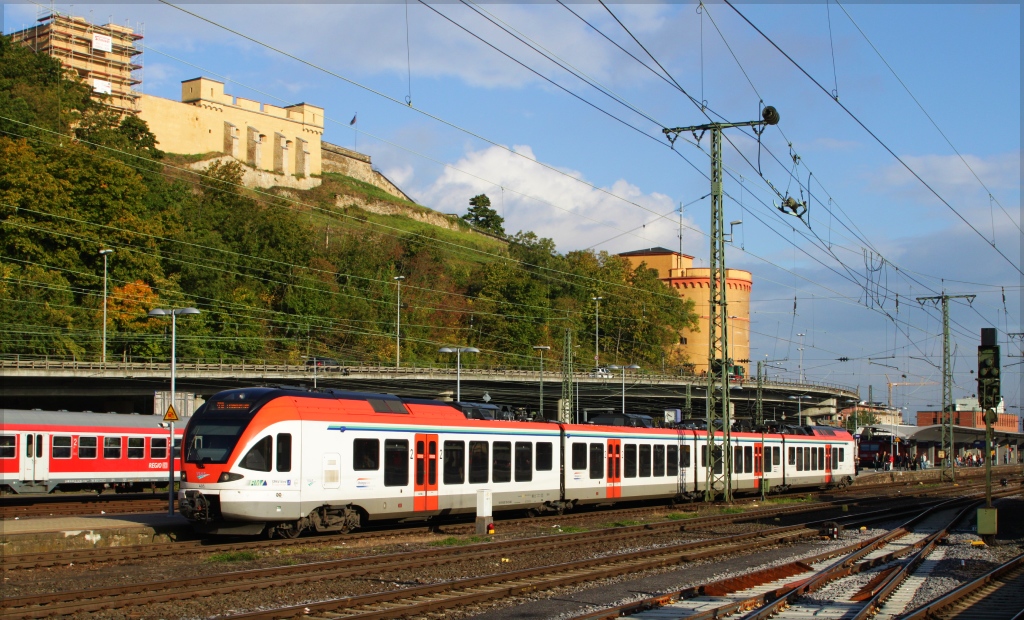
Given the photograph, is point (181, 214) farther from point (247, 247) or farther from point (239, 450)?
point (239, 450)

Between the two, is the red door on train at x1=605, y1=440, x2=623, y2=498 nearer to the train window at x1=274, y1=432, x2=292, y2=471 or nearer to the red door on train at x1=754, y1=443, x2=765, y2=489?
the red door on train at x1=754, y1=443, x2=765, y2=489

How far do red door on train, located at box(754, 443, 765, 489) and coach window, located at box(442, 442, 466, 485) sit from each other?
18.6 metres

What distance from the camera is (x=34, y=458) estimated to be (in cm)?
3462

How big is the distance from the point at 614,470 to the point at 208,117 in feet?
361

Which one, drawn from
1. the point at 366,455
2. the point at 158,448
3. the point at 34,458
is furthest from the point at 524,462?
the point at 158,448

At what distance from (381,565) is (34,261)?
57.7 meters

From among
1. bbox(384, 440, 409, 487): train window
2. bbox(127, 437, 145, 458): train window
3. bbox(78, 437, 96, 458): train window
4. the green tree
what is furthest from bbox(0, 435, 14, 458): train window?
the green tree

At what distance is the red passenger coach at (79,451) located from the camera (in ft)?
112

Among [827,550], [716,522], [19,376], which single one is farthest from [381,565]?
[19,376]

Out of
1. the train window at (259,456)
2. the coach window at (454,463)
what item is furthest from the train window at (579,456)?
the train window at (259,456)

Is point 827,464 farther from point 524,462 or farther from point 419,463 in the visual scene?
point 419,463

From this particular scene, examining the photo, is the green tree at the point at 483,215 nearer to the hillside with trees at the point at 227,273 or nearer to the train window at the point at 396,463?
the hillside with trees at the point at 227,273

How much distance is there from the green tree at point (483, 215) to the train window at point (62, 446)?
14220cm

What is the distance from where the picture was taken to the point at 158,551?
18.8 meters
